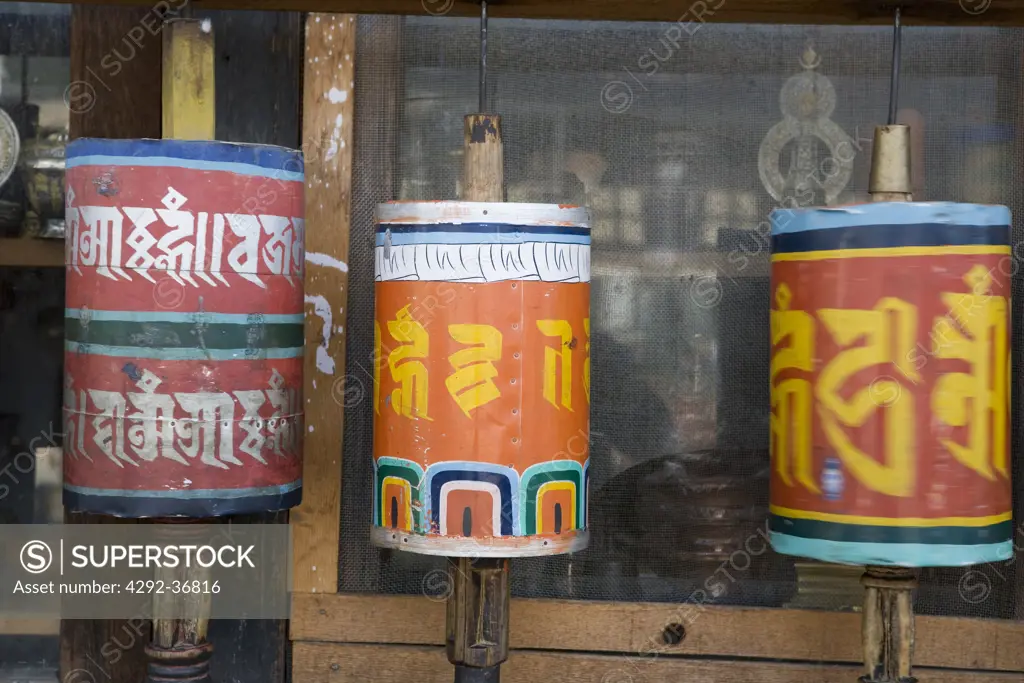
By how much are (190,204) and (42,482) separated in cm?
84

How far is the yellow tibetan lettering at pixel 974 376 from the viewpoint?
77.4 inches

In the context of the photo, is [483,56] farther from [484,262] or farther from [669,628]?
[669,628]

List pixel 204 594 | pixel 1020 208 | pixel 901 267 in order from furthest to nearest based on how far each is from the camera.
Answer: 1. pixel 1020 208
2. pixel 204 594
3. pixel 901 267

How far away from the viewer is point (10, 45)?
2.48 meters

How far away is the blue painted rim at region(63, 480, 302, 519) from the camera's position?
202cm

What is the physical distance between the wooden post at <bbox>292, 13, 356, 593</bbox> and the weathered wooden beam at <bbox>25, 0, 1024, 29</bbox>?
189mm

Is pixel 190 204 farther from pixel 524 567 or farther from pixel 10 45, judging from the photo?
pixel 524 567

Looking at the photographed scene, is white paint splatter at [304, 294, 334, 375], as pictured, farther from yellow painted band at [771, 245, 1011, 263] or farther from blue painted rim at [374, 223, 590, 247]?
yellow painted band at [771, 245, 1011, 263]

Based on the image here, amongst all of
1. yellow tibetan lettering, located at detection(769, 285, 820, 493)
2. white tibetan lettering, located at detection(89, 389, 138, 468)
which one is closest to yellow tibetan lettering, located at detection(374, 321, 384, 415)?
white tibetan lettering, located at detection(89, 389, 138, 468)

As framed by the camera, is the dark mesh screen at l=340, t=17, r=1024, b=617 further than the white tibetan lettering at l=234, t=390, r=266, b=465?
Yes

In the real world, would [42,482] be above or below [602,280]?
below

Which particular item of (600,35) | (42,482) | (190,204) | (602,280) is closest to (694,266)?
(602,280)

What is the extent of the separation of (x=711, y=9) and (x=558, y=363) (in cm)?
73

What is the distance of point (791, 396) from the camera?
2068 millimetres
